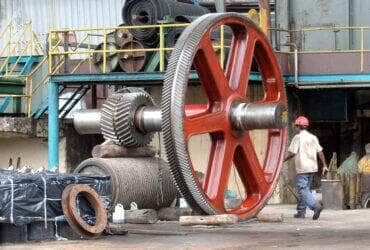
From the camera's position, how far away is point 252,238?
11594 millimetres

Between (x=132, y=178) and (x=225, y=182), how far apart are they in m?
2.45

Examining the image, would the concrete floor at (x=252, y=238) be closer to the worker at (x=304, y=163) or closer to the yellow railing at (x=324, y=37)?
the worker at (x=304, y=163)

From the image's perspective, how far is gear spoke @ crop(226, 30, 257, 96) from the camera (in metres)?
12.7

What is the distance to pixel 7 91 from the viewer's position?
2075cm

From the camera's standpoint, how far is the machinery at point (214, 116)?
11164 millimetres

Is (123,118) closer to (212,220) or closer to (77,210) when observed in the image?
(77,210)

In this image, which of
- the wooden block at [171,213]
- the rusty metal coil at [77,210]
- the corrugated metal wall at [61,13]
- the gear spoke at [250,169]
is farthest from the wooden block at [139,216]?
the corrugated metal wall at [61,13]

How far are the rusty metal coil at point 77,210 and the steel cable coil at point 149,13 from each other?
7.93m

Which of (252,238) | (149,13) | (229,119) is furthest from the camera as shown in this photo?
(149,13)

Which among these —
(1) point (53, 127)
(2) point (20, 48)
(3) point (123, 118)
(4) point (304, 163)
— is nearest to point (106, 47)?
(1) point (53, 127)

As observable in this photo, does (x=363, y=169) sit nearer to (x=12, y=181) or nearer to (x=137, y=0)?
(x=137, y=0)

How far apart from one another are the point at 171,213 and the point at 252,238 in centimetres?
335

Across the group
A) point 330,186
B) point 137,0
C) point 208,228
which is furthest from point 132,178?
point 137,0

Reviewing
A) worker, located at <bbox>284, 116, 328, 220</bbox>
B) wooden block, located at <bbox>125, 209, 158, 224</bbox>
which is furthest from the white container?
worker, located at <bbox>284, 116, 328, 220</bbox>
